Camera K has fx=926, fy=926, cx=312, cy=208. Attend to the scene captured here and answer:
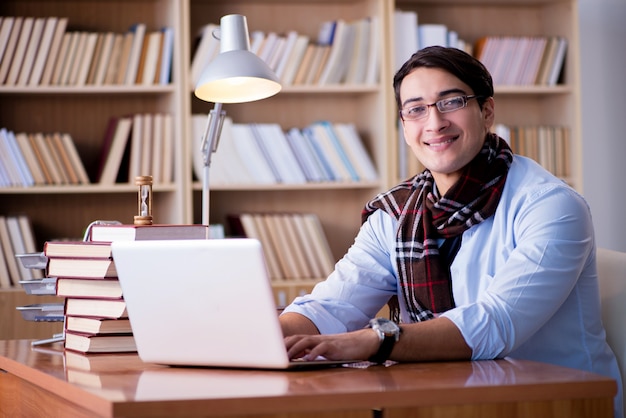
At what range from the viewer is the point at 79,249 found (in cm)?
174

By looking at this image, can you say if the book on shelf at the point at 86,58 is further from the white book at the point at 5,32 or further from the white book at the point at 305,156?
the white book at the point at 305,156

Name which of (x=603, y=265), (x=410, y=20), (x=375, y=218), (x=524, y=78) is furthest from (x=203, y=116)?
(x=603, y=265)

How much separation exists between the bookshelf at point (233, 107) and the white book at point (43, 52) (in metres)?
0.05

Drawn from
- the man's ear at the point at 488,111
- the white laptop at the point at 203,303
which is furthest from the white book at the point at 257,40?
the white laptop at the point at 203,303

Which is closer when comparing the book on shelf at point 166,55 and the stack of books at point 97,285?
the stack of books at point 97,285

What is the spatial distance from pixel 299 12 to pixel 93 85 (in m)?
0.96

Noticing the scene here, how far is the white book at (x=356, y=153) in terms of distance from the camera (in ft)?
12.4

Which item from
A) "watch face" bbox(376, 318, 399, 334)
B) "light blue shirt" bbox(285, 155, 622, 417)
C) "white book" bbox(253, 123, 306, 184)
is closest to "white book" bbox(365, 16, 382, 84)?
"white book" bbox(253, 123, 306, 184)

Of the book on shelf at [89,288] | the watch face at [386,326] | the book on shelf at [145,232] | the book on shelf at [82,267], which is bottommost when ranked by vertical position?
the watch face at [386,326]

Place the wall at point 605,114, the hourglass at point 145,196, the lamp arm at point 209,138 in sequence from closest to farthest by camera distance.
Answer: the hourglass at point 145,196 < the lamp arm at point 209,138 < the wall at point 605,114

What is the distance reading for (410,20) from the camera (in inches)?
149

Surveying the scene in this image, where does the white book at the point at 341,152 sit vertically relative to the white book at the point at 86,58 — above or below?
below

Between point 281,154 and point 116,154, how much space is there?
0.65 m

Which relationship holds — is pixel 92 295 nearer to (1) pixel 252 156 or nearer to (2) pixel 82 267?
(2) pixel 82 267
